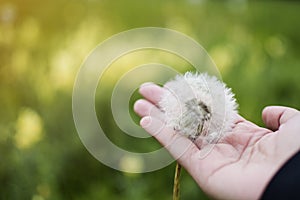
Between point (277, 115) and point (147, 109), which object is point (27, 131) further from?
point (277, 115)

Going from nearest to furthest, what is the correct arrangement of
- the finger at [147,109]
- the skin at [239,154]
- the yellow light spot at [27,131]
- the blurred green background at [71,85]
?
1. the skin at [239,154]
2. the finger at [147,109]
3. the yellow light spot at [27,131]
4. the blurred green background at [71,85]

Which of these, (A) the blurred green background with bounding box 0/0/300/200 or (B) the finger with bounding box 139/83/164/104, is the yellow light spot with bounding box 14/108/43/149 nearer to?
(A) the blurred green background with bounding box 0/0/300/200

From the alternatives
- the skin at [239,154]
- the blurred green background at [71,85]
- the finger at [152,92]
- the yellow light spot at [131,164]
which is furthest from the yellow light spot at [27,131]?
the skin at [239,154]

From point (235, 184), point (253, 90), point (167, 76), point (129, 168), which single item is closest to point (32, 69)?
point (167, 76)

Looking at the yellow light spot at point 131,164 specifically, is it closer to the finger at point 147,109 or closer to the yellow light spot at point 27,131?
the yellow light spot at point 27,131

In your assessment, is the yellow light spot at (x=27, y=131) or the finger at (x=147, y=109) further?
the yellow light spot at (x=27, y=131)

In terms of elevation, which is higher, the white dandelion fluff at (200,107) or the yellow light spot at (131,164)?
the white dandelion fluff at (200,107)

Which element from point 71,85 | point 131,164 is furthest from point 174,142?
point 71,85
